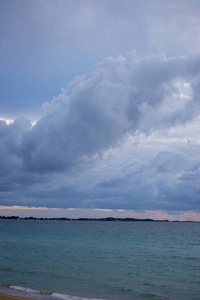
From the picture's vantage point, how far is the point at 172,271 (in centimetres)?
3134

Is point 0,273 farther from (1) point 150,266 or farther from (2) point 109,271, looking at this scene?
(1) point 150,266

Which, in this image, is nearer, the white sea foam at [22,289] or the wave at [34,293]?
the wave at [34,293]

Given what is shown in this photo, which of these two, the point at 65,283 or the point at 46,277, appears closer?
the point at 65,283

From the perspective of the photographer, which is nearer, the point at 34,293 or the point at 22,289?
the point at 34,293

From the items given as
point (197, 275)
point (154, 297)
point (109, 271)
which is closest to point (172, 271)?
point (197, 275)

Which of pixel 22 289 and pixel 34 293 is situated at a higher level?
pixel 34 293

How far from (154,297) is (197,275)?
10.6 m

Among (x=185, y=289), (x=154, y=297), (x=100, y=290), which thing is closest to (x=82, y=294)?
(x=100, y=290)

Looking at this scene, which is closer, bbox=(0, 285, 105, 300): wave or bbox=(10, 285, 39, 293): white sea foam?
bbox=(0, 285, 105, 300): wave

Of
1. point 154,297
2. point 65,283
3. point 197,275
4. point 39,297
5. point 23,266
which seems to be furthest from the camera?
point 23,266

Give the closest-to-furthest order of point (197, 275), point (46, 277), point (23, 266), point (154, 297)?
point (154, 297), point (46, 277), point (197, 275), point (23, 266)

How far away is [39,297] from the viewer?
1950 centimetres

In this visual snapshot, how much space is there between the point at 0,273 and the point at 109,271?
34.8 feet

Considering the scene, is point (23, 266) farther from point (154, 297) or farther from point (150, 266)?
point (154, 297)
